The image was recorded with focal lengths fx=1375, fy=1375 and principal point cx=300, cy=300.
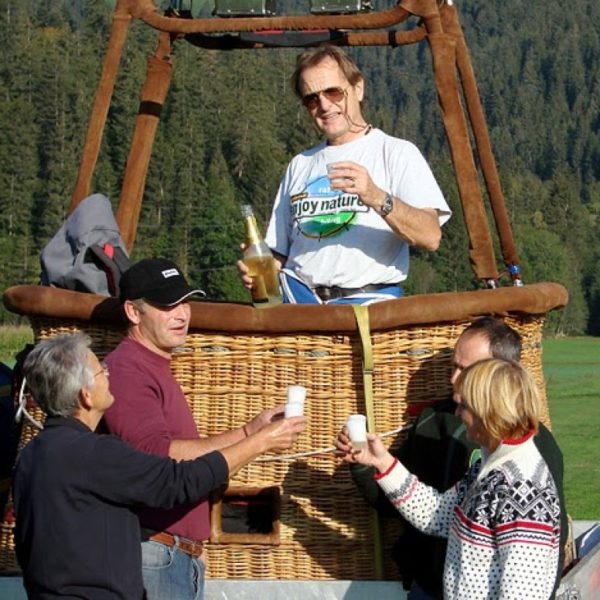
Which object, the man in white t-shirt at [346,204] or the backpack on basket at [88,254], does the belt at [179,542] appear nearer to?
the backpack on basket at [88,254]

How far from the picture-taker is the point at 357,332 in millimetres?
3531

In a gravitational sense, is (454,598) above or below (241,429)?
below

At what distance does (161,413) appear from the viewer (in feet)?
11.0

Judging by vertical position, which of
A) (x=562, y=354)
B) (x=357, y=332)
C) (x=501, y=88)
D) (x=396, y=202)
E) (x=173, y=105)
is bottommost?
(x=562, y=354)

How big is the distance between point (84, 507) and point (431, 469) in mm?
972

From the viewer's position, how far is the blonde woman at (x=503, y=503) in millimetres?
2986

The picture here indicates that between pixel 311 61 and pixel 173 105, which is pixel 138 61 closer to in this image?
pixel 173 105

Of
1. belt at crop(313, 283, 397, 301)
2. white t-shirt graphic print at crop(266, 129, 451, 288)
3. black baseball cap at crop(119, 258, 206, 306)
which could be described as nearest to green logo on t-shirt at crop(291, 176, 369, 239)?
white t-shirt graphic print at crop(266, 129, 451, 288)

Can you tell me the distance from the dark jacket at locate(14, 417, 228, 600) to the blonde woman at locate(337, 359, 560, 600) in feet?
2.18

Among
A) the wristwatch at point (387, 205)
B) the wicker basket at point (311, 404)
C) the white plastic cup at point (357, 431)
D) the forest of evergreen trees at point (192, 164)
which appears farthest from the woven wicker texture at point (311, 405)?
the forest of evergreen trees at point (192, 164)

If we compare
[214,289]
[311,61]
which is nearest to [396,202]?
[311,61]

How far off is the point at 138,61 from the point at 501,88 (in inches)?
3037

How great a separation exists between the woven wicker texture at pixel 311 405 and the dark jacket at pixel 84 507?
556mm

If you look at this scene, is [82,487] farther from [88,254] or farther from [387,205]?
[387,205]
